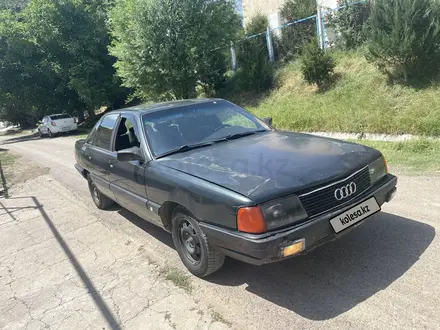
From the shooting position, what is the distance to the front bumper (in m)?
2.58

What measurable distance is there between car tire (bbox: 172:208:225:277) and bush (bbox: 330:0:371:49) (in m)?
11.0

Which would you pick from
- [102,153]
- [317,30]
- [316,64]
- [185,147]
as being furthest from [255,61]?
[185,147]

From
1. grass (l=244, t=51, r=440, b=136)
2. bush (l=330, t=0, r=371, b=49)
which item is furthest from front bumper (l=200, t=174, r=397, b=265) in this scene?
bush (l=330, t=0, r=371, b=49)

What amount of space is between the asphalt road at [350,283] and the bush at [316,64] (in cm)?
822

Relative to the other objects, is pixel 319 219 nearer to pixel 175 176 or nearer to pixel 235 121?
pixel 175 176

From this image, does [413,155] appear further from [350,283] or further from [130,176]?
[130,176]

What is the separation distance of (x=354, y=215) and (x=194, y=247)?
1.44 metres

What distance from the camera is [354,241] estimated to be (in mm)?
3521

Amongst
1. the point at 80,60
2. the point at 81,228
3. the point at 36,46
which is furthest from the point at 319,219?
the point at 36,46

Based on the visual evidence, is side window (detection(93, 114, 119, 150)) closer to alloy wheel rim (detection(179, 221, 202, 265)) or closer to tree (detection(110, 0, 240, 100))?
alloy wheel rim (detection(179, 221, 202, 265))

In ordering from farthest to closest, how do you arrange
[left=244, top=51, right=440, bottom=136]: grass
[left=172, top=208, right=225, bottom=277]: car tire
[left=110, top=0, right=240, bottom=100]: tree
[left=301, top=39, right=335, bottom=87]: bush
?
1. [left=110, top=0, right=240, bottom=100]: tree
2. [left=301, top=39, right=335, bottom=87]: bush
3. [left=244, top=51, right=440, bottom=136]: grass
4. [left=172, top=208, right=225, bottom=277]: car tire

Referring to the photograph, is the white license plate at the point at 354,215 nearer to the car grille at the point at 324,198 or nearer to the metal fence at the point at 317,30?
the car grille at the point at 324,198

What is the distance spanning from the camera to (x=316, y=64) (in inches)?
456

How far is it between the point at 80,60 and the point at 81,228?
21.4m
